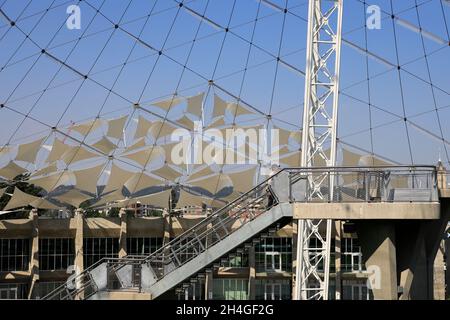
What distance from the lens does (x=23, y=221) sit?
189ft

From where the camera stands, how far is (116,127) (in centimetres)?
5947

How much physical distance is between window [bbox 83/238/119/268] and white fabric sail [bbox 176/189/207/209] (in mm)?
5666

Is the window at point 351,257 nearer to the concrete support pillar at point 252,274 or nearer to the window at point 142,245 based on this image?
the concrete support pillar at point 252,274

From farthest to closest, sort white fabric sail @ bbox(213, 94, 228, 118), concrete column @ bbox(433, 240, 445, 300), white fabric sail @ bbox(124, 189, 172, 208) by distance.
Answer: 1. concrete column @ bbox(433, 240, 445, 300)
2. white fabric sail @ bbox(213, 94, 228, 118)
3. white fabric sail @ bbox(124, 189, 172, 208)

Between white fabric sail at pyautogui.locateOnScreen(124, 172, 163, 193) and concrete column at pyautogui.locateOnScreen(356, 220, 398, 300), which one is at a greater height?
white fabric sail at pyautogui.locateOnScreen(124, 172, 163, 193)

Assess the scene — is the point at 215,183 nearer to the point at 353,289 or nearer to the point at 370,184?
the point at 353,289

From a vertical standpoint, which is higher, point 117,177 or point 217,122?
point 217,122

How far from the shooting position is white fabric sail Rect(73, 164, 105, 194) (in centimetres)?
5819

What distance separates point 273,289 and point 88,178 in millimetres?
15644

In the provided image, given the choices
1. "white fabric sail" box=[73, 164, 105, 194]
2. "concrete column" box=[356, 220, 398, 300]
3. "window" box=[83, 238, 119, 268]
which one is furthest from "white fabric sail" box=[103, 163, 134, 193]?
"concrete column" box=[356, 220, 398, 300]

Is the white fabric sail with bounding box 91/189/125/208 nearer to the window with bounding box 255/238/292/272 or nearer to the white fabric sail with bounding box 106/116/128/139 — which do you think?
the white fabric sail with bounding box 106/116/128/139

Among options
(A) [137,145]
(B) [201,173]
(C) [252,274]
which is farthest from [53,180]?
(C) [252,274]

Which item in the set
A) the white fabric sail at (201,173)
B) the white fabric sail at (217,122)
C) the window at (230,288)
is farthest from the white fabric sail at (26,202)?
the window at (230,288)
